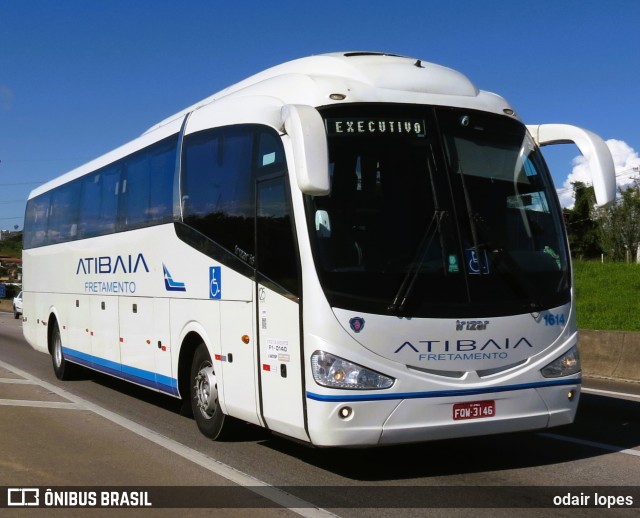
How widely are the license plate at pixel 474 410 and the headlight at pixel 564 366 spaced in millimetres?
613

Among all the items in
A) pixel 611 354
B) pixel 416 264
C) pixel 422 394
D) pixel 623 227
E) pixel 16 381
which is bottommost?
pixel 16 381

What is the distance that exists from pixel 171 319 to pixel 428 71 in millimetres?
4176

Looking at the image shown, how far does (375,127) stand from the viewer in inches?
281

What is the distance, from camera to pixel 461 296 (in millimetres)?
6875

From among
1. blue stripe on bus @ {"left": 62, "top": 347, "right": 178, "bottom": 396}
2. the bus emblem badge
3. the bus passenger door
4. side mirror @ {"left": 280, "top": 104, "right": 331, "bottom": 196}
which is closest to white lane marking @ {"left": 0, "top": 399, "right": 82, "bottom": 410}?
blue stripe on bus @ {"left": 62, "top": 347, "right": 178, "bottom": 396}

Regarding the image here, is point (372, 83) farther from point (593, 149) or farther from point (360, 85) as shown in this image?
point (593, 149)

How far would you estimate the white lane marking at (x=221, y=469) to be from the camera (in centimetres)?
624

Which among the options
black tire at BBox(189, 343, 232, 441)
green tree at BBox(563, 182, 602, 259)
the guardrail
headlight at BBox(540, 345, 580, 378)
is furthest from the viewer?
green tree at BBox(563, 182, 602, 259)

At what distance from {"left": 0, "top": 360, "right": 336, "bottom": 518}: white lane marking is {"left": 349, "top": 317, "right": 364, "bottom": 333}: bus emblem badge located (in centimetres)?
137

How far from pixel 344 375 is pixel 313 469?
140 cm

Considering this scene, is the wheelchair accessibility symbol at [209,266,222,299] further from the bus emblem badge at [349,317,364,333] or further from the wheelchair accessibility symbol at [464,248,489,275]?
the wheelchair accessibility symbol at [464,248,489,275]

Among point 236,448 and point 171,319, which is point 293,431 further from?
point 171,319

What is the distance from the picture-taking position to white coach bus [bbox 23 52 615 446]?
661 centimetres

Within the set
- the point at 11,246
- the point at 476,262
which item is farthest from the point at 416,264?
the point at 11,246
